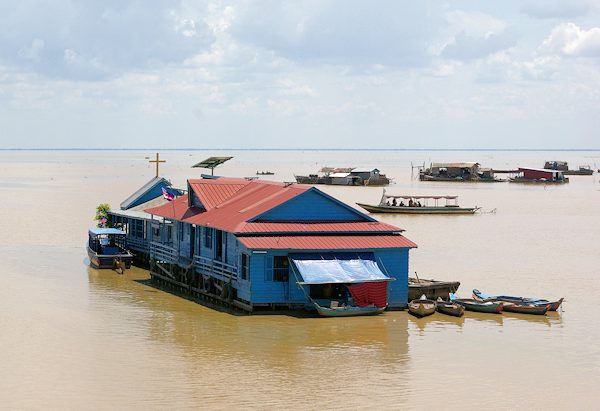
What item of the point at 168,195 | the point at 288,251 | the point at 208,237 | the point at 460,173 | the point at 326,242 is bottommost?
the point at 288,251

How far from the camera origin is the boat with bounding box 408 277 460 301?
132ft

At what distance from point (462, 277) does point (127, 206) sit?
68.1 feet

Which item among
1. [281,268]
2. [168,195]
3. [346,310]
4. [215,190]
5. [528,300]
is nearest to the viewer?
[346,310]

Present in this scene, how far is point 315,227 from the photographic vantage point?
1534 inches

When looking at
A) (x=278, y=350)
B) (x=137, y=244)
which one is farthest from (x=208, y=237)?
(x=137, y=244)

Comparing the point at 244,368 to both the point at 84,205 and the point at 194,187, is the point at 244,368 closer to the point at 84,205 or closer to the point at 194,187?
the point at 194,187

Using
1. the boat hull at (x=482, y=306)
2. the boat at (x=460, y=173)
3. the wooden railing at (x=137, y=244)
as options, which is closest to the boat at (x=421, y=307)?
the boat hull at (x=482, y=306)

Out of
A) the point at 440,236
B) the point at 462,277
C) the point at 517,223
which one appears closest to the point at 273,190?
the point at 462,277

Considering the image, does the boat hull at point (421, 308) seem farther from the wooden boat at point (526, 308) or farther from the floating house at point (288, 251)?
the wooden boat at point (526, 308)

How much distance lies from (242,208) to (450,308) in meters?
9.92

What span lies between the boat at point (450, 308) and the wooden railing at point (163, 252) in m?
13.2

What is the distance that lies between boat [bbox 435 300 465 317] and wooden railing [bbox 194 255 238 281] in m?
8.56

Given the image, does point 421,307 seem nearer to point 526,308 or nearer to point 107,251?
point 526,308

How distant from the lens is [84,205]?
10381cm
